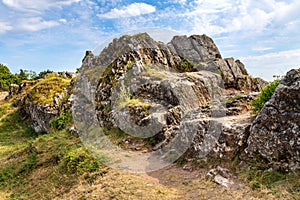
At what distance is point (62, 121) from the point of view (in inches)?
822

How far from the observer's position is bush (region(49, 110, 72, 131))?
67.5 ft

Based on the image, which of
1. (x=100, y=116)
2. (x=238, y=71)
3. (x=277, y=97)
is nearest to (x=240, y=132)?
(x=277, y=97)

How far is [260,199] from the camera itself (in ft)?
24.1

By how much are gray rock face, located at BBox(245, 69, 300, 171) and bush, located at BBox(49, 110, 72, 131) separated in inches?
581

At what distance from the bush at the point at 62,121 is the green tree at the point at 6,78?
43.7 metres

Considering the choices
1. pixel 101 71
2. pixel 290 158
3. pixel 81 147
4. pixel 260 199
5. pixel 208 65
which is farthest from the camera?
pixel 101 71

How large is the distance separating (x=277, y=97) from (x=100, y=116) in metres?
11.9

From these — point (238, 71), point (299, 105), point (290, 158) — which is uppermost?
point (238, 71)

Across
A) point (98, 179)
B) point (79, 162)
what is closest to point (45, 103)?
point (79, 162)

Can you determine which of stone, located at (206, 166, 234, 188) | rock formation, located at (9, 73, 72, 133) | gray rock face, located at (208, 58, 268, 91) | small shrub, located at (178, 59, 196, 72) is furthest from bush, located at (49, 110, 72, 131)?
stone, located at (206, 166, 234, 188)

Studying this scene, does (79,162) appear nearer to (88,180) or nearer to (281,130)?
(88,180)

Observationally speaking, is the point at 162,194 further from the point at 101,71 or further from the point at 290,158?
the point at 101,71

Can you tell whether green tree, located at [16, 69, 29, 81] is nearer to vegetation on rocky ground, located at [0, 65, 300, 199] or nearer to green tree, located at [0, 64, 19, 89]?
green tree, located at [0, 64, 19, 89]

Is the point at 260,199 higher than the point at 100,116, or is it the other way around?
the point at 100,116
